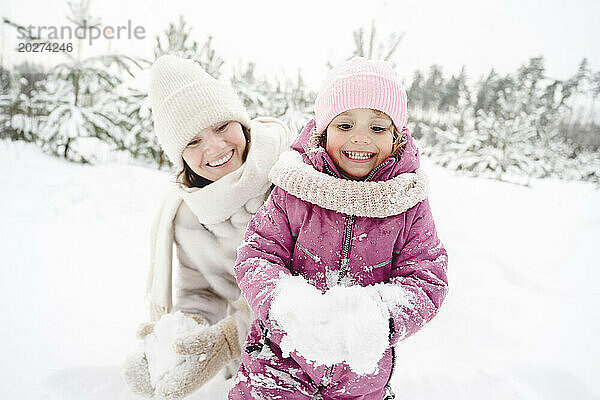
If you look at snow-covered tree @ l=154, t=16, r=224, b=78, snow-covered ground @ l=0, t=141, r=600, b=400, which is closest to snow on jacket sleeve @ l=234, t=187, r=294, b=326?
snow-covered ground @ l=0, t=141, r=600, b=400

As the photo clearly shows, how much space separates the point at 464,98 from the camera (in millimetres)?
11359

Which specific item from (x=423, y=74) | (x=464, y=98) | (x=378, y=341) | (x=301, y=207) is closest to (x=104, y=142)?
(x=301, y=207)

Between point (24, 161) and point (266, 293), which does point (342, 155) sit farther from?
point (24, 161)

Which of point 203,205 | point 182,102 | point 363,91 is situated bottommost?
point 203,205

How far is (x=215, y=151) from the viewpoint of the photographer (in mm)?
1582

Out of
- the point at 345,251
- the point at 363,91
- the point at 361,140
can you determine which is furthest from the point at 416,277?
the point at 363,91

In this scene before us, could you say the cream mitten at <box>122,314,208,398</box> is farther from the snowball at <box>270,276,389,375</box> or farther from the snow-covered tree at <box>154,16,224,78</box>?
the snow-covered tree at <box>154,16,224,78</box>

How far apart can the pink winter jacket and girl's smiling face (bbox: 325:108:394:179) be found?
0.11 ft

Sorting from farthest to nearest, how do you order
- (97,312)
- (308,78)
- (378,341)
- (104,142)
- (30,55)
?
1. (308,78)
2. (104,142)
3. (30,55)
4. (97,312)
5. (378,341)

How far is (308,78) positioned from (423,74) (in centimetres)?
502

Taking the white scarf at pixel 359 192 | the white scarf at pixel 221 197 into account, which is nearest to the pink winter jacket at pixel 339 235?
the white scarf at pixel 359 192

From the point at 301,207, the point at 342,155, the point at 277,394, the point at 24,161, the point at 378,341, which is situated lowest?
the point at 24,161

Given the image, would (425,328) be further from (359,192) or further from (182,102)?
(182,102)

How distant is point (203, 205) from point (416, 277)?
2.80 feet
